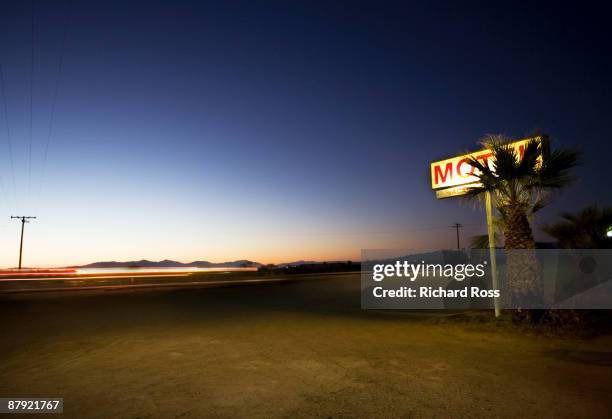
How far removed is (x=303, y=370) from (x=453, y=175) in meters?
9.78

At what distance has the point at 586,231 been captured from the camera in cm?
1403

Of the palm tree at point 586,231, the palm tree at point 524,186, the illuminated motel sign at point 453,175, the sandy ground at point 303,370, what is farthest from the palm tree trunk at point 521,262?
the palm tree at point 586,231

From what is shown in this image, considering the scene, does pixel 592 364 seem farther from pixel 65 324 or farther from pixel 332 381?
pixel 65 324

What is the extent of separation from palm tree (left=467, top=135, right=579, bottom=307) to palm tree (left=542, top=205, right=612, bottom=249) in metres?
5.11

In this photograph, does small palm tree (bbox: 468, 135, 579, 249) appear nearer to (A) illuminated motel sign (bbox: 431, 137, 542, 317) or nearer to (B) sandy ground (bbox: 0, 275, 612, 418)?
(A) illuminated motel sign (bbox: 431, 137, 542, 317)

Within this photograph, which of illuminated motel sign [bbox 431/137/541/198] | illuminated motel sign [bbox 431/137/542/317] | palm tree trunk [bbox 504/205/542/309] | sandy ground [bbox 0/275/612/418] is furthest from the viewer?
illuminated motel sign [bbox 431/137/541/198]

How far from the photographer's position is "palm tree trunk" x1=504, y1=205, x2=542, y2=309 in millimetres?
9398

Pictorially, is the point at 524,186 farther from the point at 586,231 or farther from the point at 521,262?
the point at 586,231

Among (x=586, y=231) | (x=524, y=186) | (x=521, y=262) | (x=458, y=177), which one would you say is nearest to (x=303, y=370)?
(x=521, y=262)

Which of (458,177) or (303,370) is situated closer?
(303,370)

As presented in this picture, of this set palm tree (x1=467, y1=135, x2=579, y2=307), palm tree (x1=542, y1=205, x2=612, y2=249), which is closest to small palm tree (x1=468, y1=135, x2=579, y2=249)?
palm tree (x1=467, y1=135, x2=579, y2=307)

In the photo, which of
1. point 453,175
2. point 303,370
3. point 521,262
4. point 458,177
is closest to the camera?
point 303,370

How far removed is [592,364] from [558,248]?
9.73 metres

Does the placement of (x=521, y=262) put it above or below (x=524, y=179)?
below
